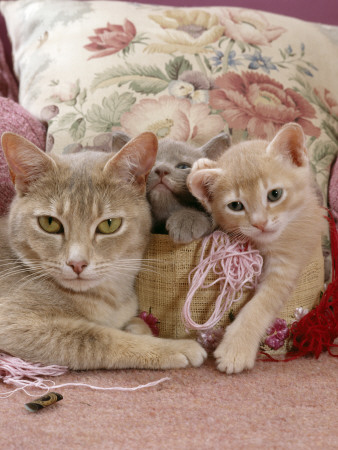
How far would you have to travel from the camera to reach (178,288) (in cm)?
113

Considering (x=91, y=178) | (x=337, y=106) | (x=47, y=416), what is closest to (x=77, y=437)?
(x=47, y=416)

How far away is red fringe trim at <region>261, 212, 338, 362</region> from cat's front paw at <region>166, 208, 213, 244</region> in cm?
33

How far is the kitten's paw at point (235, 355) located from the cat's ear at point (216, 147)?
535 mm

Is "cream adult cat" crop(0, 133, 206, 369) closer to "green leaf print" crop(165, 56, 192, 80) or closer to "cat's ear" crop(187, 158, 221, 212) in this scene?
"cat's ear" crop(187, 158, 221, 212)

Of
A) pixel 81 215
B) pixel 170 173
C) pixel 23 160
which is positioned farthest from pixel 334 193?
pixel 23 160

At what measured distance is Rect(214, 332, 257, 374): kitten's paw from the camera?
1.00 m

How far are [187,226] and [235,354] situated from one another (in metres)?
0.30

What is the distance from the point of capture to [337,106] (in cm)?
163

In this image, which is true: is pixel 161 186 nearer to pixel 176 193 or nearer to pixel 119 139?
pixel 176 193

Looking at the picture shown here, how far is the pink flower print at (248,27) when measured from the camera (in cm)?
162

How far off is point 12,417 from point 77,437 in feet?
0.45

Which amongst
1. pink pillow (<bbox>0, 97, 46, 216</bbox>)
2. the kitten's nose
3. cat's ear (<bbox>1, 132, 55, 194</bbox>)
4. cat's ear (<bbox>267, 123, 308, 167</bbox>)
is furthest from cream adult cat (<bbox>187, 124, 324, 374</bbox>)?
pink pillow (<bbox>0, 97, 46, 216</bbox>)

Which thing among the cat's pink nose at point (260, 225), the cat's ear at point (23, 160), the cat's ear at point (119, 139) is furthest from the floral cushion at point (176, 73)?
the cat's pink nose at point (260, 225)

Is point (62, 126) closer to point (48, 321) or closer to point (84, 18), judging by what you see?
point (84, 18)
